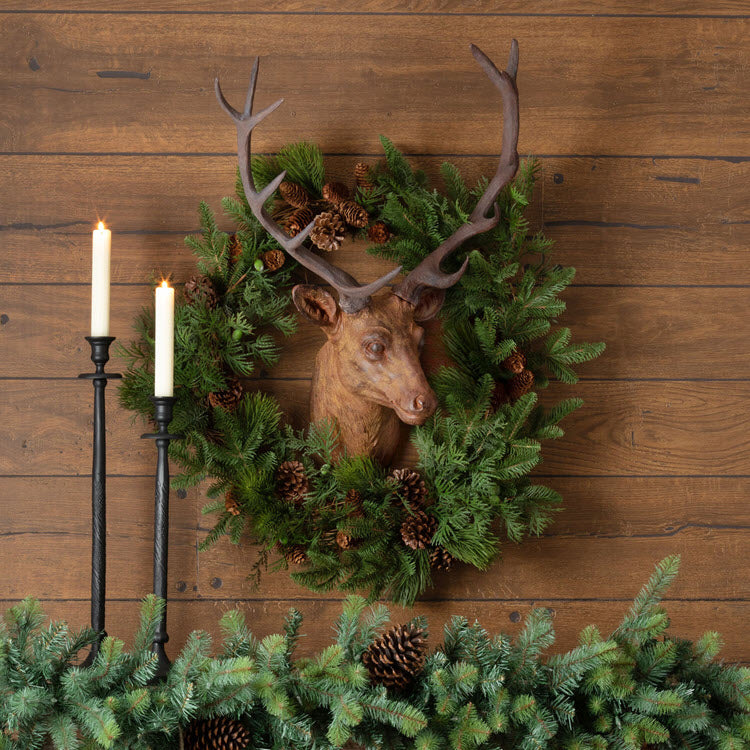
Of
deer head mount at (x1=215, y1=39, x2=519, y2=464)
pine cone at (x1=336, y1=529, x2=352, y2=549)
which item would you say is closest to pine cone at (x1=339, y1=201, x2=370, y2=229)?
deer head mount at (x1=215, y1=39, x2=519, y2=464)

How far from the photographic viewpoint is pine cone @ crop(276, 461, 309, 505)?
137 cm

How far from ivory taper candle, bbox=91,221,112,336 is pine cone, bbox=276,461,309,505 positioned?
1.26 ft

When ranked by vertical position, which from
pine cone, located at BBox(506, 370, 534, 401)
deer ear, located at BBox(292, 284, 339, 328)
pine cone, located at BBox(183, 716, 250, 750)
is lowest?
pine cone, located at BBox(183, 716, 250, 750)

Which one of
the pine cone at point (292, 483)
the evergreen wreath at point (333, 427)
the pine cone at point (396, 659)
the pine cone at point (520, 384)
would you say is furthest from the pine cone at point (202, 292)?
the pine cone at point (396, 659)

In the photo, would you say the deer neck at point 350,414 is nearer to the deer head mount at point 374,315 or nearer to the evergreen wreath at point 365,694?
the deer head mount at point 374,315

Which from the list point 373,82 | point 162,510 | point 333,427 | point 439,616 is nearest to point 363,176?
point 373,82

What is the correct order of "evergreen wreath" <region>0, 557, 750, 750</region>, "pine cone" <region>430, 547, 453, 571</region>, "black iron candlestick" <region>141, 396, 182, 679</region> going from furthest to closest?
1. "pine cone" <region>430, 547, 453, 571</region>
2. "black iron candlestick" <region>141, 396, 182, 679</region>
3. "evergreen wreath" <region>0, 557, 750, 750</region>

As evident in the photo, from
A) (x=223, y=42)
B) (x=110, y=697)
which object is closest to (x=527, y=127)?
(x=223, y=42)

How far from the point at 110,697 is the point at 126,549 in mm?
493

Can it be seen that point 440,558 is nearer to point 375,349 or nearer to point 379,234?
point 375,349

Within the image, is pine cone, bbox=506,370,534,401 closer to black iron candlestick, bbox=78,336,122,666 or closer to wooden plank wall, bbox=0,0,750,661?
wooden plank wall, bbox=0,0,750,661

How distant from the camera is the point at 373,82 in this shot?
1.50m

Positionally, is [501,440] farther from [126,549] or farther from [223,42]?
[223,42]

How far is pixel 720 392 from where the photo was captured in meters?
1.51
